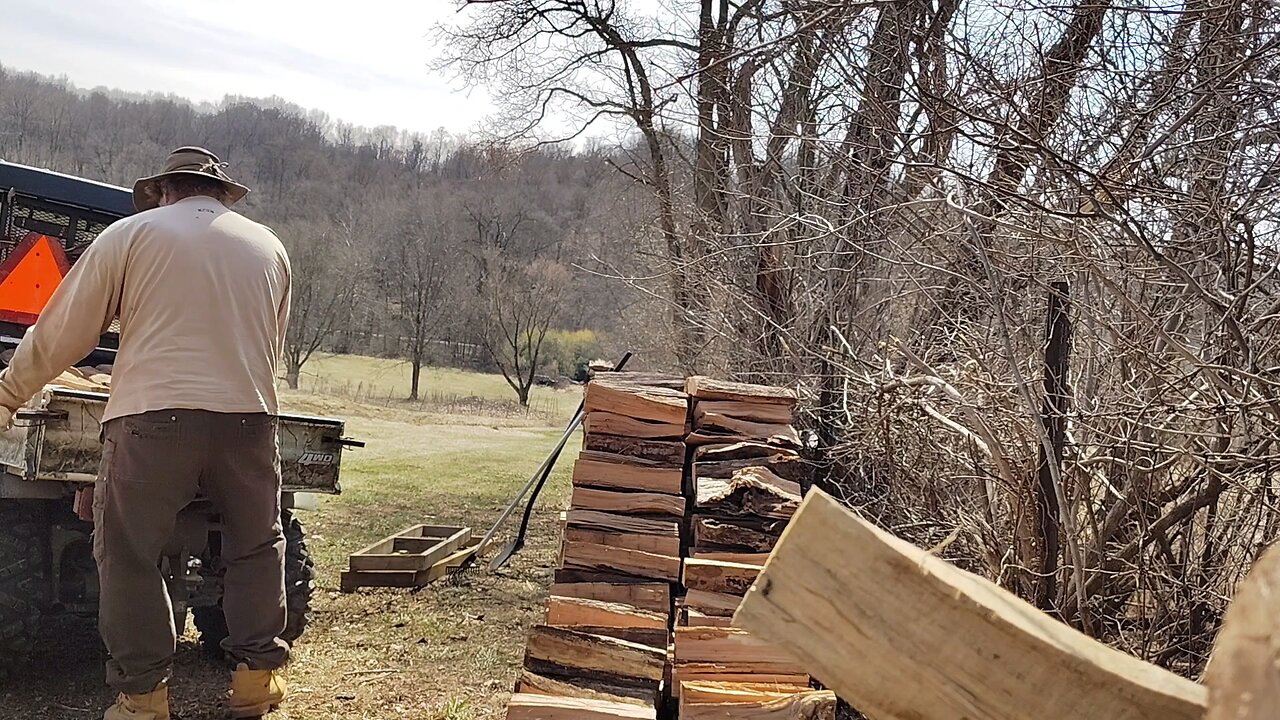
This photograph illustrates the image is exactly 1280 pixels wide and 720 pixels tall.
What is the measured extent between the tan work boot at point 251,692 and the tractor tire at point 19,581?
0.93 m

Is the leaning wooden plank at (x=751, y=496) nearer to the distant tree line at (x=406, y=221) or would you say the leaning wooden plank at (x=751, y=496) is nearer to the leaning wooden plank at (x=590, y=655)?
the leaning wooden plank at (x=590, y=655)

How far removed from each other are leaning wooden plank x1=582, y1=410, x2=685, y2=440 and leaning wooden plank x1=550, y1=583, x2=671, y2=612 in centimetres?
89

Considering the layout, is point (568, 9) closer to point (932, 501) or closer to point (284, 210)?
point (932, 501)

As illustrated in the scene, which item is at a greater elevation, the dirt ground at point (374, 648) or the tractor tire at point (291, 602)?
the tractor tire at point (291, 602)

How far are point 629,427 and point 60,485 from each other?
259 centimetres

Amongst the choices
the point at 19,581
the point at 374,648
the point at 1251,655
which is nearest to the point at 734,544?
the point at 374,648

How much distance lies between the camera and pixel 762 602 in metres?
1.29

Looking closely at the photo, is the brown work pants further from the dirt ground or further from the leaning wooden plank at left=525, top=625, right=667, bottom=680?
the leaning wooden plank at left=525, top=625, right=667, bottom=680

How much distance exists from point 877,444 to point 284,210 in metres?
62.3

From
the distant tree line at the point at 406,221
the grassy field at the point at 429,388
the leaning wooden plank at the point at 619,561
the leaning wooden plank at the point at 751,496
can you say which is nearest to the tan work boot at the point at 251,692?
the leaning wooden plank at the point at 619,561

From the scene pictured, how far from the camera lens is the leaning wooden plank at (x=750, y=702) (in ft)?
11.1

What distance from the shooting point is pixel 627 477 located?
5090 millimetres

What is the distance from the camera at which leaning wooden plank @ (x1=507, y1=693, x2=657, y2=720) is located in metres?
3.43

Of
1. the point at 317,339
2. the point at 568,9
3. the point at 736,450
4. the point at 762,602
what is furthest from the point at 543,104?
the point at 317,339
